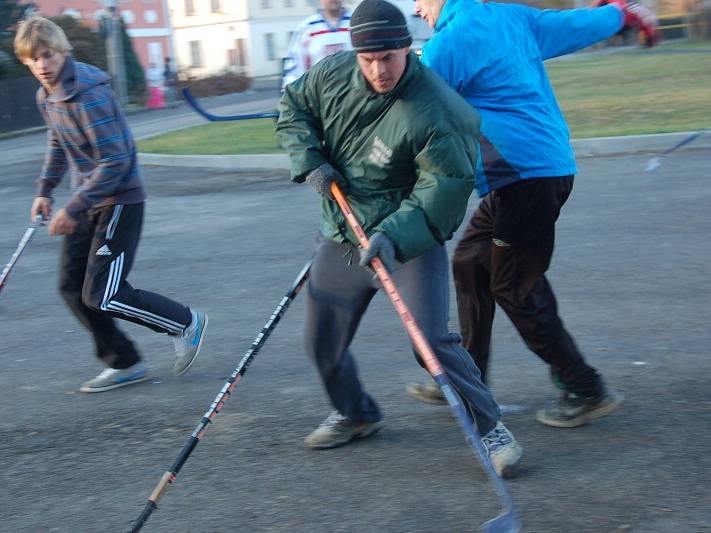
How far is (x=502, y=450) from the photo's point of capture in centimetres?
395

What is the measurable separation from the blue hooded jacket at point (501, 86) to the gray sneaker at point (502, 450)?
96cm

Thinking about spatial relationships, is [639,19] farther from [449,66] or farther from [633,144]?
[633,144]

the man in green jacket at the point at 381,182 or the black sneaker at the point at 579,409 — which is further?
the black sneaker at the point at 579,409

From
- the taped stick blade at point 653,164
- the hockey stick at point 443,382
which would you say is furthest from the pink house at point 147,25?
the hockey stick at point 443,382

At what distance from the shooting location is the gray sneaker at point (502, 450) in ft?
12.8

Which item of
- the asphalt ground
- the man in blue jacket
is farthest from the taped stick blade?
the man in blue jacket

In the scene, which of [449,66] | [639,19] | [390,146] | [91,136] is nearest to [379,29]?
[390,146]

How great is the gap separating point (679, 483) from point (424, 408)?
1302mm

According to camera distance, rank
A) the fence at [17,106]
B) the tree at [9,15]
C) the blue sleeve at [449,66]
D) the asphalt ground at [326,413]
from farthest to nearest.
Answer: the tree at [9,15] → the fence at [17,106] → the blue sleeve at [449,66] → the asphalt ground at [326,413]

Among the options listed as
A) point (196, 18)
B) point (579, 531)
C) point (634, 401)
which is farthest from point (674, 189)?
point (196, 18)

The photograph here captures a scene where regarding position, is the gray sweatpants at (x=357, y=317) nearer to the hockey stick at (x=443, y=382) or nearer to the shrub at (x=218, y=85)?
the hockey stick at (x=443, y=382)

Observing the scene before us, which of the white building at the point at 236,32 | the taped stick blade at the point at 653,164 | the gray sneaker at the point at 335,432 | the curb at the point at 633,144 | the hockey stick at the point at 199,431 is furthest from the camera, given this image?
the white building at the point at 236,32

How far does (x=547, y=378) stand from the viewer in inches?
200

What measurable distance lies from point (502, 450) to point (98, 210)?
2425 millimetres
